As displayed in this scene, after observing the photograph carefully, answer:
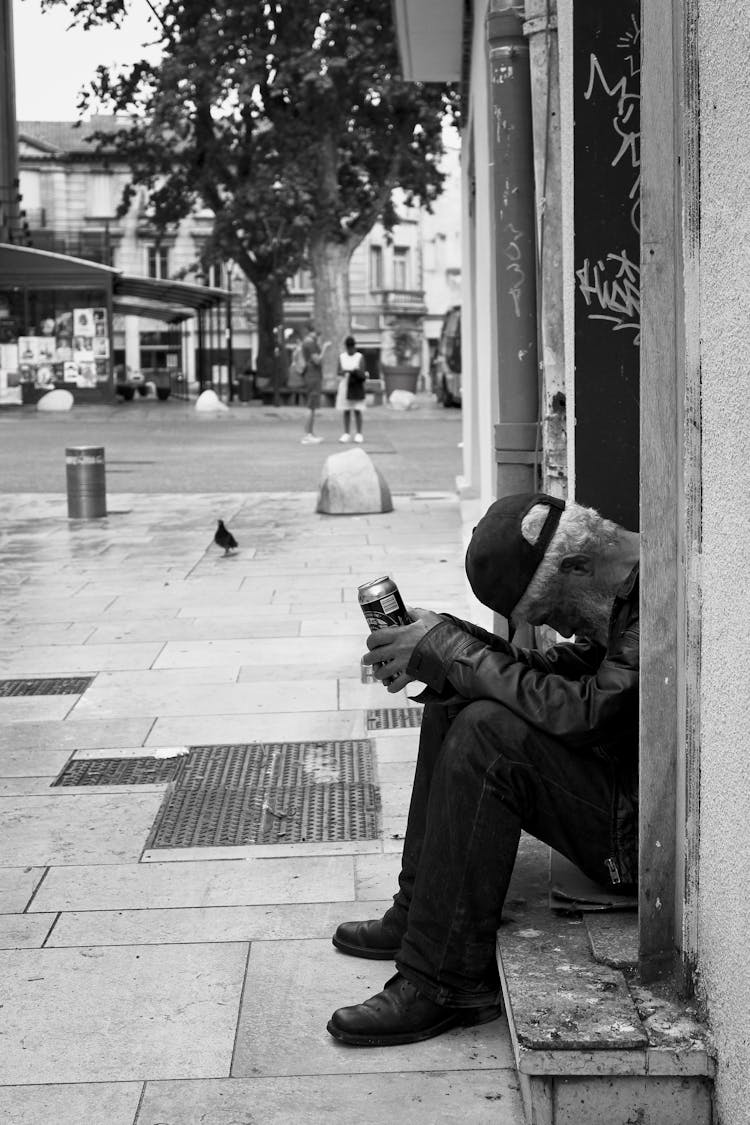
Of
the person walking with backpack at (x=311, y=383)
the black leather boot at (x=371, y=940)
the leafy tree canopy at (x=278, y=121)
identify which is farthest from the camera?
the leafy tree canopy at (x=278, y=121)

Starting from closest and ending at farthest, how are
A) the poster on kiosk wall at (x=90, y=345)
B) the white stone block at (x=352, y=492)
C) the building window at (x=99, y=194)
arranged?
the white stone block at (x=352, y=492) → the poster on kiosk wall at (x=90, y=345) → the building window at (x=99, y=194)

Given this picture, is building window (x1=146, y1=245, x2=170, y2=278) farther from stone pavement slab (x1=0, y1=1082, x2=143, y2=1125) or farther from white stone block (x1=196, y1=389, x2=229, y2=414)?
stone pavement slab (x1=0, y1=1082, x2=143, y2=1125)

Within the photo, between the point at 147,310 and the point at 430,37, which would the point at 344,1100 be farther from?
the point at 147,310

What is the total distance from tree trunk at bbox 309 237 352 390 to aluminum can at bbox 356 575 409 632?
3324 centimetres

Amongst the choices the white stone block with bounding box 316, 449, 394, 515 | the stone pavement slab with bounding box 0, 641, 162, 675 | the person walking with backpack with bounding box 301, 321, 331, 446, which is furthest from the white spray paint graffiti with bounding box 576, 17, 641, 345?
the person walking with backpack with bounding box 301, 321, 331, 446

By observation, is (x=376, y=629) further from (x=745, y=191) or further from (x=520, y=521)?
(x=745, y=191)

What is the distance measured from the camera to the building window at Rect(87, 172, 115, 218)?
7131 cm

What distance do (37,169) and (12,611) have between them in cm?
6662

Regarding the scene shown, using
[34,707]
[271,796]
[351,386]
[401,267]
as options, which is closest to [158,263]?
[401,267]

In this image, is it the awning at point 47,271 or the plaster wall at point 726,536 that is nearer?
the plaster wall at point 726,536

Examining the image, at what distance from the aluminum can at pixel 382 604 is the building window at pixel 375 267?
66.1m

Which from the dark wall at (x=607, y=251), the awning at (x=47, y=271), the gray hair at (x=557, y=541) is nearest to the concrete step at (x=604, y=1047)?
the gray hair at (x=557, y=541)

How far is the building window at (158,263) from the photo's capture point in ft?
228

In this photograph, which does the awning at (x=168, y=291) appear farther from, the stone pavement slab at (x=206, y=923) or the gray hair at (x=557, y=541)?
the gray hair at (x=557, y=541)
